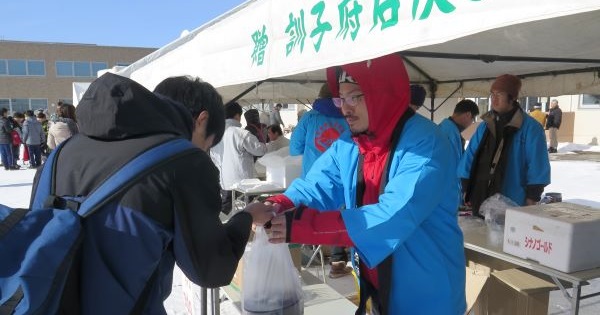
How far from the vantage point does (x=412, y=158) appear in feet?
4.08

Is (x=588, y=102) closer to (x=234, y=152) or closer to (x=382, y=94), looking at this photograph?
(x=234, y=152)

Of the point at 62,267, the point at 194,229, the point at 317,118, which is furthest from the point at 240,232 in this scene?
the point at 317,118

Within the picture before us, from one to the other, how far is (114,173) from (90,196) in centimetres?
7

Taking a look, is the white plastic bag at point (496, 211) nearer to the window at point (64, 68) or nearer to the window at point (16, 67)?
the window at point (16, 67)

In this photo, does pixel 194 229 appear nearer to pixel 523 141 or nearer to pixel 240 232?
pixel 240 232

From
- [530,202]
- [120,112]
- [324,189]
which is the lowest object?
[530,202]

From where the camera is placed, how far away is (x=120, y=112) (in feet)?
3.12

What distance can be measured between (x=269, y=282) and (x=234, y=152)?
3.31 m

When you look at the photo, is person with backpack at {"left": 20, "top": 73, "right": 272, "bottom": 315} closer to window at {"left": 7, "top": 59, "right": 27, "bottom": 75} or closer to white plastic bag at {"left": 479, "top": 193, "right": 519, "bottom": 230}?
white plastic bag at {"left": 479, "top": 193, "right": 519, "bottom": 230}

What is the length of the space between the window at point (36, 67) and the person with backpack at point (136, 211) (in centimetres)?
3900

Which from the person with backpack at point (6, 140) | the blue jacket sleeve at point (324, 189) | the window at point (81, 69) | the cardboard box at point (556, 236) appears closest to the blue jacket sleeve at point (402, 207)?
the blue jacket sleeve at point (324, 189)

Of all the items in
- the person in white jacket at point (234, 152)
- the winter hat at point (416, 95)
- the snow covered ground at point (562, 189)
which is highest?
the winter hat at point (416, 95)

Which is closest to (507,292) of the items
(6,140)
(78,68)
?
(6,140)

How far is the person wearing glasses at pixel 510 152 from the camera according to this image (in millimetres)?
3088
